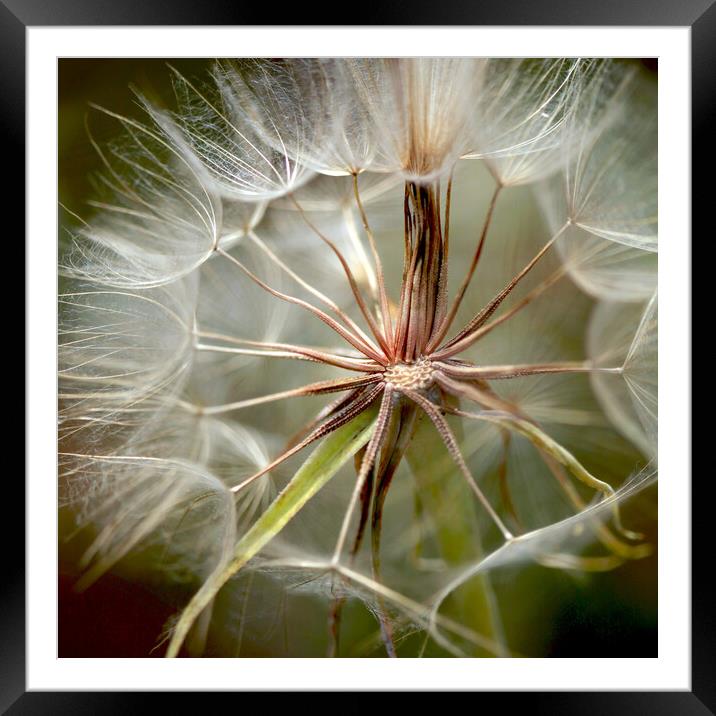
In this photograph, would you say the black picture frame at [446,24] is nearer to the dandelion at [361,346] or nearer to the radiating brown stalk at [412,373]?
the dandelion at [361,346]

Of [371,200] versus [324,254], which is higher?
[371,200]

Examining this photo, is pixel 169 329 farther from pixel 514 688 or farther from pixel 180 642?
pixel 514 688

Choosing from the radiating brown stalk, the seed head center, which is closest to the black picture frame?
the radiating brown stalk

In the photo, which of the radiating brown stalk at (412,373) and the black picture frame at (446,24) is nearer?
the radiating brown stalk at (412,373)

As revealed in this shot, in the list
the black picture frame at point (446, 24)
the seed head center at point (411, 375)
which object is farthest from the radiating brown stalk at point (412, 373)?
the black picture frame at point (446, 24)

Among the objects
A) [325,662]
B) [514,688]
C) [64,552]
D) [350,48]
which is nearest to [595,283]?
[350,48]

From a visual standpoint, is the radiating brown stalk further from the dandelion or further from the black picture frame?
the black picture frame

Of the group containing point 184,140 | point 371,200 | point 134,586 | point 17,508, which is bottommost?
point 134,586
